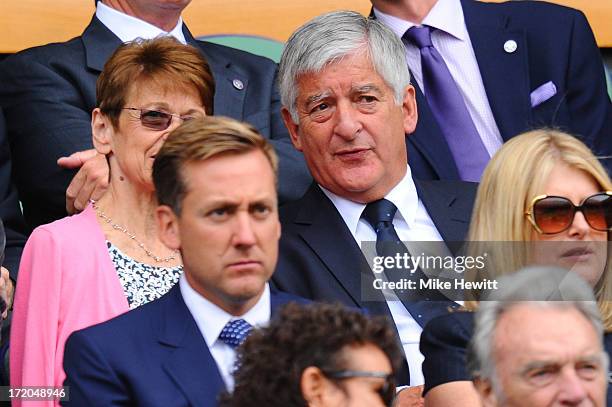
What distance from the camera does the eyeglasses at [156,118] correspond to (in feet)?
13.6

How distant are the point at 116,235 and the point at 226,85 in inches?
34.9

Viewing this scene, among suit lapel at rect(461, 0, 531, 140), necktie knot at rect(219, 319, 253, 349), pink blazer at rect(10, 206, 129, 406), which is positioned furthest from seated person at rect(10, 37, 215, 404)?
suit lapel at rect(461, 0, 531, 140)

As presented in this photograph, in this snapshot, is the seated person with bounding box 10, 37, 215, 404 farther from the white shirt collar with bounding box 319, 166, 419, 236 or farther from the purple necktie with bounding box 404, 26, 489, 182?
the purple necktie with bounding box 404, 26, 489, 182

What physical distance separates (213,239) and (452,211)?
3.76 ft

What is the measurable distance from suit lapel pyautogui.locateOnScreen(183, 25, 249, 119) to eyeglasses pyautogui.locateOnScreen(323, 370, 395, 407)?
1.71 meters

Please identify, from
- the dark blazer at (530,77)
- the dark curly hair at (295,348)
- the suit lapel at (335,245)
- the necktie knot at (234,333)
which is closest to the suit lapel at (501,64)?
the dark blazer at (530,77)

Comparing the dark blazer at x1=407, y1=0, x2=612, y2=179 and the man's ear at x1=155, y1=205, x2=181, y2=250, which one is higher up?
the dark blazer at x1=407, y1=0, x2=612, y2=179

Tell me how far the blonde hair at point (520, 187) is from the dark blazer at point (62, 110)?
3.04ft

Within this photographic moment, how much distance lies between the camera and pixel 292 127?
460 cm

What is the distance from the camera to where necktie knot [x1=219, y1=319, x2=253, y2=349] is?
3593 millimetres

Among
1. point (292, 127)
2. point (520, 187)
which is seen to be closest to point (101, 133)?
point (292, 127)

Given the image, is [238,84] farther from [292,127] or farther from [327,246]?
[327,246]

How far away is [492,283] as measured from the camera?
3.77 m

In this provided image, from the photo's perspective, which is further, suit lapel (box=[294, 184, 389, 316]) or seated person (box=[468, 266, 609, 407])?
suit lapel (box=[294, 184, 389, 316])
